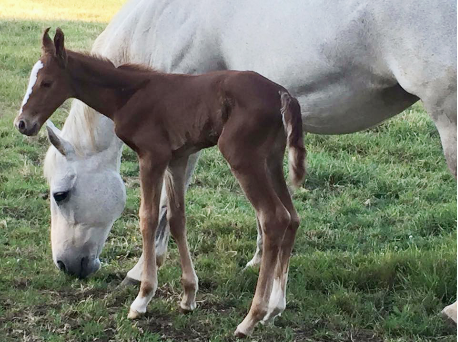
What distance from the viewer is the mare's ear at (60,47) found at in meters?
3.17

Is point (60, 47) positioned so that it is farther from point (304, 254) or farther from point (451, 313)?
point (304, 254)

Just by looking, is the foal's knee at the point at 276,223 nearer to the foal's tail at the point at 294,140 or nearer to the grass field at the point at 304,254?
the foal's tail at the point at 294,140

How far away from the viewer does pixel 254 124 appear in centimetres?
302

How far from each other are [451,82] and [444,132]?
0.23 metres

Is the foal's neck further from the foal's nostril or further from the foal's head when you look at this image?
the foal's nostril

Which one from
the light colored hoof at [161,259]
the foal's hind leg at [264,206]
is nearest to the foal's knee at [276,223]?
the foal's hind leg at [264,206]

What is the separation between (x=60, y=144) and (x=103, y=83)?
2.54 feet

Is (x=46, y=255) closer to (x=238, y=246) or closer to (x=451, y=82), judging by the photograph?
(x=238, y=246)

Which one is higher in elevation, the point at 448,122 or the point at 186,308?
the point at 448,122

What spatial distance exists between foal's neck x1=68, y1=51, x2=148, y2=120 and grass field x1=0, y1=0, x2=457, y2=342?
1133mm

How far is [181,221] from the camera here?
362 cm

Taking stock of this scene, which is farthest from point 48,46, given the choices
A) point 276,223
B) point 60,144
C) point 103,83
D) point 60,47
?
A: point 276,223

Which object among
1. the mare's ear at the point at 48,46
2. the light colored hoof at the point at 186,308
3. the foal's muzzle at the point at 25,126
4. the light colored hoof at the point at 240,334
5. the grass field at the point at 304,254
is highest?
the mare's ear at the point at 48,46

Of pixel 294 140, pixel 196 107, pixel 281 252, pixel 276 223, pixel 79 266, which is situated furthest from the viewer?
pixel 79 266
